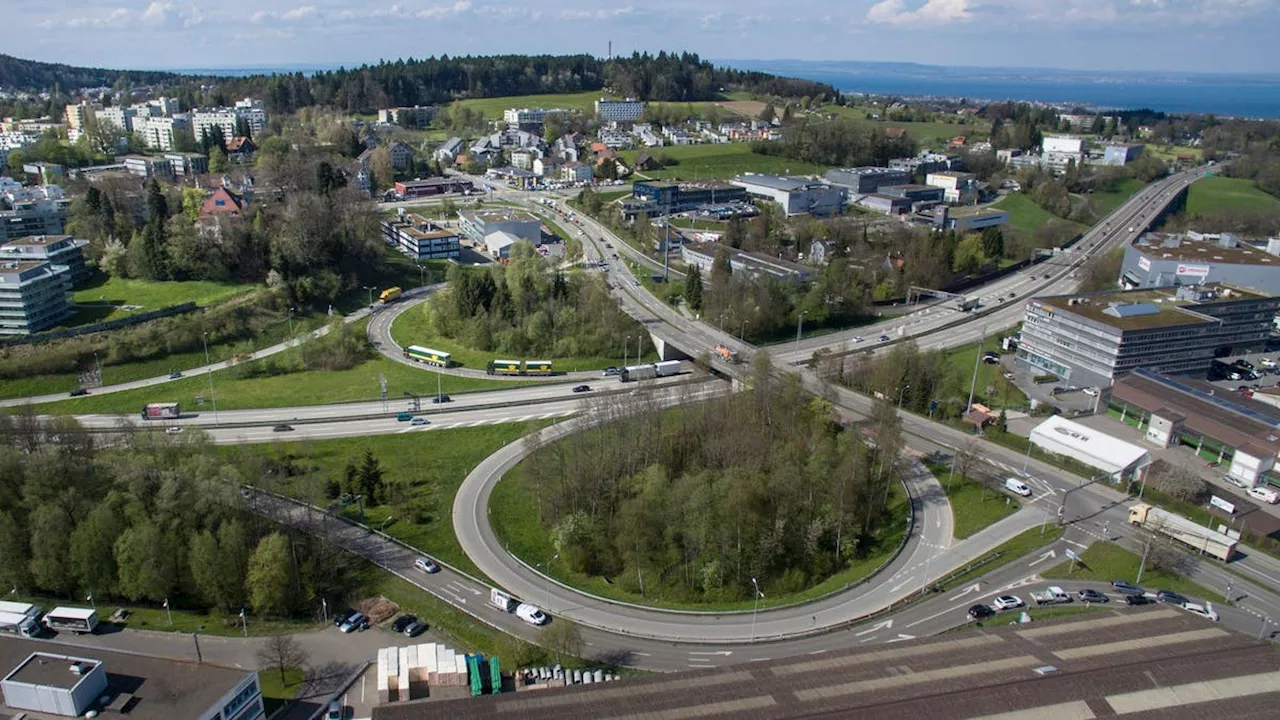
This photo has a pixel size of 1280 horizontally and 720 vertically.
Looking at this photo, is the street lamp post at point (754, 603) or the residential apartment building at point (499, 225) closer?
the street lamp post at point (754, 603)

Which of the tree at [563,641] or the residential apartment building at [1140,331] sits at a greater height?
the residential apartment building at [1140,331]

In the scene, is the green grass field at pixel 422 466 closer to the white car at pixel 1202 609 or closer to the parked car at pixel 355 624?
the parked car at pixel 355 624

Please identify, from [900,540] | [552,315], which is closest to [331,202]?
[552,315]

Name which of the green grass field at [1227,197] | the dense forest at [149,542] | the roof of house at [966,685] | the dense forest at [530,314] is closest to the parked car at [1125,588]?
the roof of house at [966,685]

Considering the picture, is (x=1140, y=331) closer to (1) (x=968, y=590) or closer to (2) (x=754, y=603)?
(1) (x=968, y=590)

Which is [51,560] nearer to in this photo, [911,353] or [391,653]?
[391,653]

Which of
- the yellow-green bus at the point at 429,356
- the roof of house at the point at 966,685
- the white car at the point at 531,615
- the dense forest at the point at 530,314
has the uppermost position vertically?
the dense forest at the point at 530,314

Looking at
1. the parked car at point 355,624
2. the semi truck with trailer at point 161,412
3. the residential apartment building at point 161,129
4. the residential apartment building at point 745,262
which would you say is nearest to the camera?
the parked car at point 355,624
